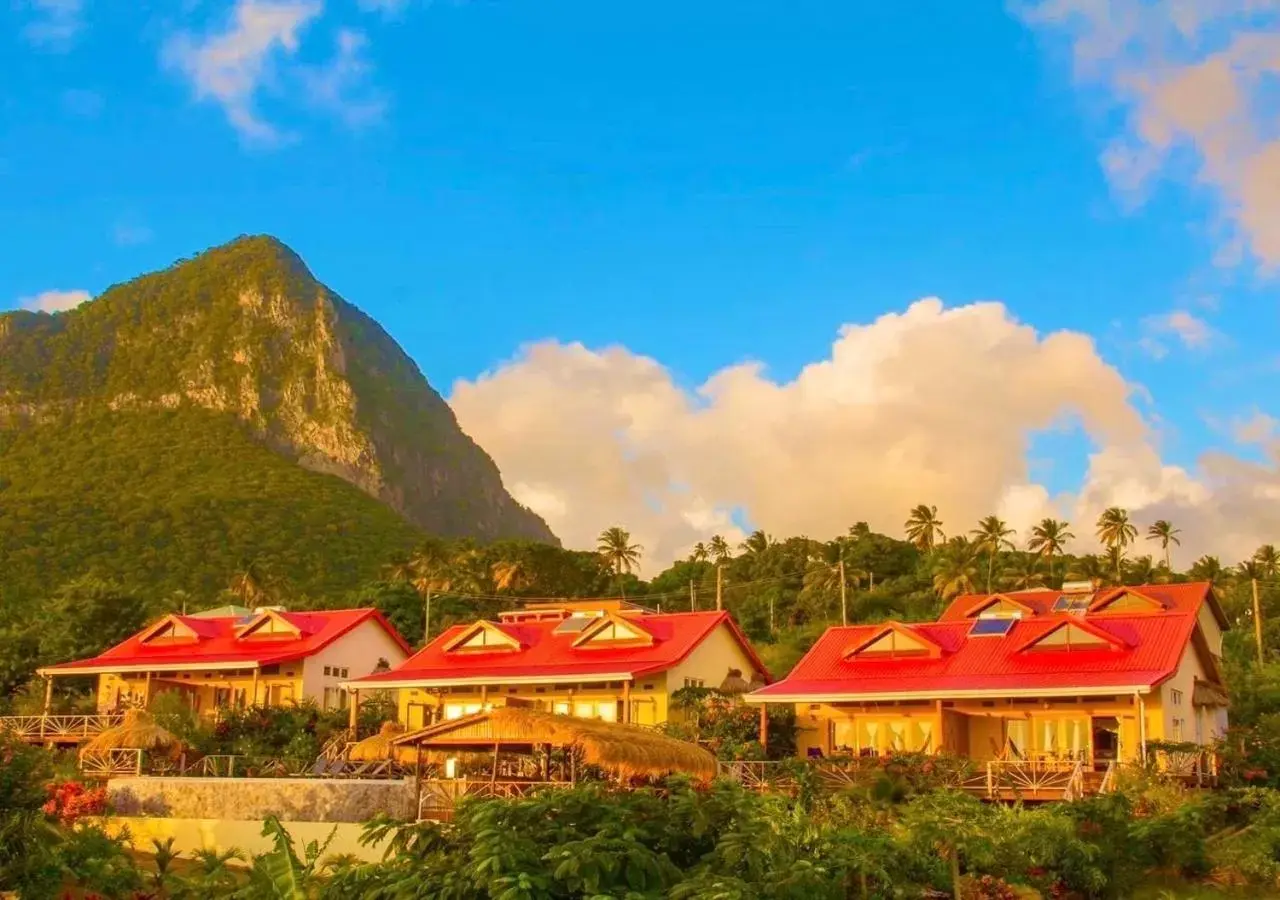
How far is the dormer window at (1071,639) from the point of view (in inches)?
1535

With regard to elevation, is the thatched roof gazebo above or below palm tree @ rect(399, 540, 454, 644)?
below

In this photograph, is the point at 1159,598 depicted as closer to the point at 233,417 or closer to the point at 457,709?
the point at 457,709

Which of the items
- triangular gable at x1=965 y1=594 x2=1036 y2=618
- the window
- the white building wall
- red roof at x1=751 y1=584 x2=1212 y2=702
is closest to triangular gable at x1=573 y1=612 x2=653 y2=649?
the window

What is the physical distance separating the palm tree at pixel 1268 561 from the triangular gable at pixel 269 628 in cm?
5720

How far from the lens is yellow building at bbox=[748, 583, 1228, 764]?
3672cm

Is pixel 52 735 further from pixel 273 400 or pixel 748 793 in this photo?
pixel 273 400

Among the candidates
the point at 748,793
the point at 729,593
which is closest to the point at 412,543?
the point at 729,593

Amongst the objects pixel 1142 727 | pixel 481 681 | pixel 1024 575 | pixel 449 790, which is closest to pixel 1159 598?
pixel 1142 727

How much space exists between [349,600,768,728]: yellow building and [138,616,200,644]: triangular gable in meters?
10.3

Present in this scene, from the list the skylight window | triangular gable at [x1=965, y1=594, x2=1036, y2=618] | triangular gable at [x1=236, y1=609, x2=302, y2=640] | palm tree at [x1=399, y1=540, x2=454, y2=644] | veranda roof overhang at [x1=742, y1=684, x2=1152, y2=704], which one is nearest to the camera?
veranda roof overhang at [x1=742, y1=684, x2=1152, y2=704]

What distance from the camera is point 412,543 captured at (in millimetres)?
100188

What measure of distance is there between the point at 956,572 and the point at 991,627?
127 feet

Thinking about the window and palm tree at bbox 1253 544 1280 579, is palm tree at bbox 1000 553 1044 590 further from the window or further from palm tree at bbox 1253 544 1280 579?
the window

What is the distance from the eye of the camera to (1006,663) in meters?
39.4
